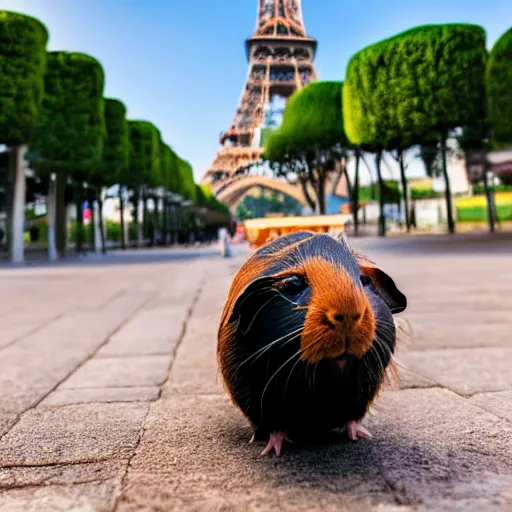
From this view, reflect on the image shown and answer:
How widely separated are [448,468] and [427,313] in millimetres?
4158

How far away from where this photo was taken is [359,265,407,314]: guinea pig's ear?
77.1 inches

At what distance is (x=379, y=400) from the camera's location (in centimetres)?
267

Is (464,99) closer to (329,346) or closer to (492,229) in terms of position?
(492,229)

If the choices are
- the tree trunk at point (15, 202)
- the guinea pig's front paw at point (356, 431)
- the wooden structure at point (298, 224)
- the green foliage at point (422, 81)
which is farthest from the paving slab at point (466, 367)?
the green foliage at point (422, 81)

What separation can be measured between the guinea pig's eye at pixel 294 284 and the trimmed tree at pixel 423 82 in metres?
23.2

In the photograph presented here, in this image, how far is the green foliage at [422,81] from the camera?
73.5 ft

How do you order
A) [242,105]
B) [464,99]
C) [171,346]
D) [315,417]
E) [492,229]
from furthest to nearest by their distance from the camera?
[242,105]
[492,229]
[464,99]
[171,346]
[315,417]

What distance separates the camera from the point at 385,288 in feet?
6.49

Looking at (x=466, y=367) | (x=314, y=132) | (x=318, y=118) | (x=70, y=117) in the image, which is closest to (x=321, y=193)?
(x=314, y=132)

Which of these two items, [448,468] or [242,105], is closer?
[448,468]

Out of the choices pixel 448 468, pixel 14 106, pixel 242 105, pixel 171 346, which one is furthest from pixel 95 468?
pixel 242 105

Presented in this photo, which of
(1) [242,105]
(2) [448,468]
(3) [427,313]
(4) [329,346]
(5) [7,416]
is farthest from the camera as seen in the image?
(1) [242,105]

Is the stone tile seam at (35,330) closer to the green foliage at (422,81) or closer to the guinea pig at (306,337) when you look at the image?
the guinea pig at (306,337)

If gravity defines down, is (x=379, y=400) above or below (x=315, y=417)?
below
